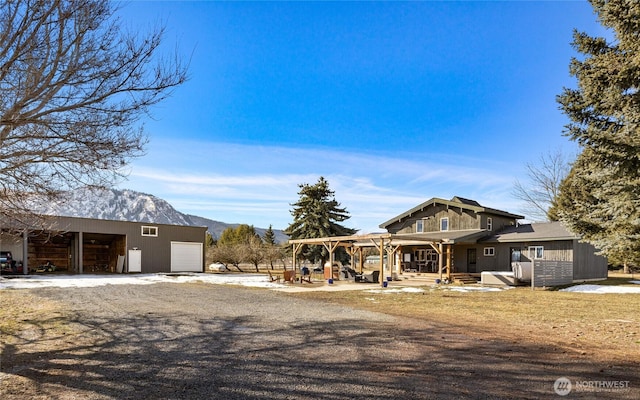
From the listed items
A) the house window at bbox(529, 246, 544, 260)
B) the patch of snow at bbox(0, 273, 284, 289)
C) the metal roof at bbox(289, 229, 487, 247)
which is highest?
the metal roof at bbox(289, 229, 487, 247)

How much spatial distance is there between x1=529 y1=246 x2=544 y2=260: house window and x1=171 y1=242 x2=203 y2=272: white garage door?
25.0 metres

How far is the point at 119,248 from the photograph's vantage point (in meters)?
32.0

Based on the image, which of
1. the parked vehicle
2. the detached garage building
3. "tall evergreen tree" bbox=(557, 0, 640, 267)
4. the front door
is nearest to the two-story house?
the front door

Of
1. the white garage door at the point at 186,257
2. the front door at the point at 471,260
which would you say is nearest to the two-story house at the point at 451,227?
the front door at the point at 471,260

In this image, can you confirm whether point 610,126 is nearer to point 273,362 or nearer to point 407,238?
point 273,362

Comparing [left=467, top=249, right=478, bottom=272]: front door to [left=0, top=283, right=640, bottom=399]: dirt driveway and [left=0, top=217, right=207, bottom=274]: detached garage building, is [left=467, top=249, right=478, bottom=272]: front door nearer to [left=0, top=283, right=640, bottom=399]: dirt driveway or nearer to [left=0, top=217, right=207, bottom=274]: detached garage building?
[left=0, top=283, right=640, bottom=399]: dirt driveway

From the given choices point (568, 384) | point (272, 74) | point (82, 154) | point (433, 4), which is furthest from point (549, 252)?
point (82, 154)

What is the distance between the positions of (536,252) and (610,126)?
1526cm

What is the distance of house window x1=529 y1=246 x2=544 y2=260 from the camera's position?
23219mm

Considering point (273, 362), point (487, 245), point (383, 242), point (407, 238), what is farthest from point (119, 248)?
point (273, 362)

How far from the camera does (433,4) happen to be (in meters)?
12.3

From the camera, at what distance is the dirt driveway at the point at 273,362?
4336mm

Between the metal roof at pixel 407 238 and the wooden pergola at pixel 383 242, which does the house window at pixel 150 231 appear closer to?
the wooden pergola at pixel 383 242

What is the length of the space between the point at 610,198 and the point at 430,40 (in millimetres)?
7862
